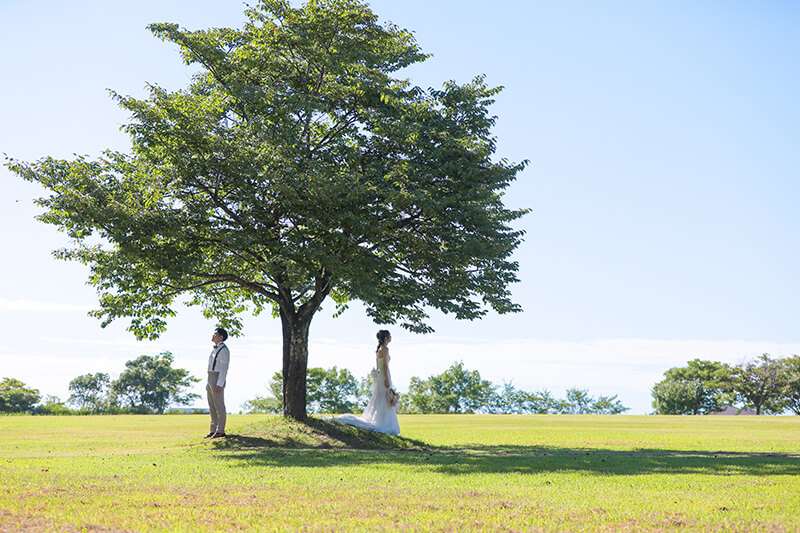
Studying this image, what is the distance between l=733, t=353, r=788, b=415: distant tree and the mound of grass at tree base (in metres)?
73.4

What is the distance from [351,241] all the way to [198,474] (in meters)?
9.85

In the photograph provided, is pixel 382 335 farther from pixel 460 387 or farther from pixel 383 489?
pixel 460 387

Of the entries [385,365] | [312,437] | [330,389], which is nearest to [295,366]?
[312,437]

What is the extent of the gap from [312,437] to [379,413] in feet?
9.64

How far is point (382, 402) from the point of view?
75.5 ft

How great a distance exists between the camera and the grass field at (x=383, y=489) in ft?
26.7

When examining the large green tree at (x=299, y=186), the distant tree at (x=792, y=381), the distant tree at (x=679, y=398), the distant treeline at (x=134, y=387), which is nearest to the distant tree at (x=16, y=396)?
the distant treeline at (x=134, y=387)

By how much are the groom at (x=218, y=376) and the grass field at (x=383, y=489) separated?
104 centimetres

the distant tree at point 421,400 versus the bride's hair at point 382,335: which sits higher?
the bride's hair at point 382,335

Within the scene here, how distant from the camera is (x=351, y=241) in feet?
69.3

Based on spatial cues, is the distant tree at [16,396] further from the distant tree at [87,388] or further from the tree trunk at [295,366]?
the tree trunk at [295,366]

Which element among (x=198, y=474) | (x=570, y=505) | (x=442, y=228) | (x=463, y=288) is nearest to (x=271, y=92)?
(x=442, y=228)

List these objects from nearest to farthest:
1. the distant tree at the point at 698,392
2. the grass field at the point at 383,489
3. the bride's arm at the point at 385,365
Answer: the grass field at the point at 383,489 → the bride's arm at the point at 385,365 → the distant tree at the point at 698,392

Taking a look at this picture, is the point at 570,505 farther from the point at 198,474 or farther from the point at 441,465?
the point at 198,474
